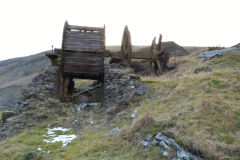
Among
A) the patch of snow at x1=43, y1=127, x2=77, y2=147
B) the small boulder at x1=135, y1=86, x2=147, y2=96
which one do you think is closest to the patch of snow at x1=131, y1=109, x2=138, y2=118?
the small boulder at x1=135, y1=86, x2=147, y2=96

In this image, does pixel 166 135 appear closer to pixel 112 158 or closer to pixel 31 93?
pixel 112 158

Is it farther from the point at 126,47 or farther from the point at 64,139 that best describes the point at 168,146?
the point at 126,47

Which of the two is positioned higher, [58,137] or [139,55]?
[139,55]

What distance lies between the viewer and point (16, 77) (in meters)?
45.8

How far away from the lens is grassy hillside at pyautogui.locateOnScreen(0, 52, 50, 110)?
112 feet

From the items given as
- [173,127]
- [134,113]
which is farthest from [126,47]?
[173,127]

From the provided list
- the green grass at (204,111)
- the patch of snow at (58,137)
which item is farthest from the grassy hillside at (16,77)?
the green grass at (204,111)

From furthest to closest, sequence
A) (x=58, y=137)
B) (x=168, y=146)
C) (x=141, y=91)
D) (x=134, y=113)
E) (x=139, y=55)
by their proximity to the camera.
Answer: (x=139, y=55)
(x=141, y=91)
(x=134, y=113)
(x=58, y=137)
(x=168, y=146)

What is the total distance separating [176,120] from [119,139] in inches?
62.0

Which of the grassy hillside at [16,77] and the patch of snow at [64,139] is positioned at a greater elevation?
the patch of snow at [64,139]

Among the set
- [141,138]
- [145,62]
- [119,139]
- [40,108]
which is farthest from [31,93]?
[145,62]

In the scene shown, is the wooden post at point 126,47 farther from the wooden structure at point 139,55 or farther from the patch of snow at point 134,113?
the patch of snow at point 134,113

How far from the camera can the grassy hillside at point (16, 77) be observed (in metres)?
34.1

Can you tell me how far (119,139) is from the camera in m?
5.54
